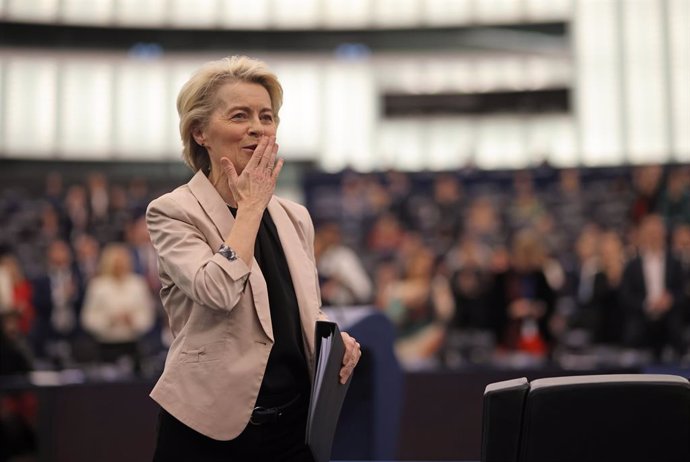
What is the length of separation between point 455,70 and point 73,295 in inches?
495

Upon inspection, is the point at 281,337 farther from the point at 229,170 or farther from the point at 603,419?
the point at 603,419

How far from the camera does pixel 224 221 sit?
1.88m

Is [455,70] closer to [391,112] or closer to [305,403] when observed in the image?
[391,112]

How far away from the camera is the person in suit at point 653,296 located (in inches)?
297

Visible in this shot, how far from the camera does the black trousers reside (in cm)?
176

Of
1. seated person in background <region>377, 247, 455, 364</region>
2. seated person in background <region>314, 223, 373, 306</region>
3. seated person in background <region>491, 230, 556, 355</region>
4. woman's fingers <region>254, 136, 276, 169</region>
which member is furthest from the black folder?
→ seated person in background <region>491, 230, 556, 355</region>

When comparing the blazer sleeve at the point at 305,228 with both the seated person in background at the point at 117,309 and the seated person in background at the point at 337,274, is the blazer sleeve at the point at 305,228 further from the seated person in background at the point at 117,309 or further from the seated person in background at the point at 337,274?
the seated person in background at the point at 117,309

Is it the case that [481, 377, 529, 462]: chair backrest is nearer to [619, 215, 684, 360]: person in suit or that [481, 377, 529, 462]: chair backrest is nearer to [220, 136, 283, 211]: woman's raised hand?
[220, 136, 283, 211]: woman's raised hand

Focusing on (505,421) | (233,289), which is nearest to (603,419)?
(505,421)

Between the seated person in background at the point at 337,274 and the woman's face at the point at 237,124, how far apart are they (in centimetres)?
511

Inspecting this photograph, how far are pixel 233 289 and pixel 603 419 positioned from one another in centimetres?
72

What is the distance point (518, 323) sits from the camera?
23.7 ft

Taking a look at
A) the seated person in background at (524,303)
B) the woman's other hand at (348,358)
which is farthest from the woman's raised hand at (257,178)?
the seated person in background at (524,303)

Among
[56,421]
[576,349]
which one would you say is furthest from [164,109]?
[56,421]
